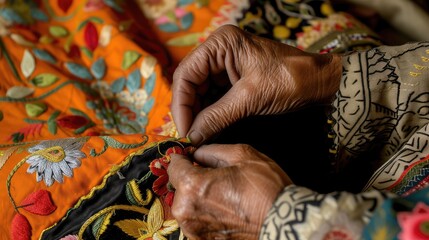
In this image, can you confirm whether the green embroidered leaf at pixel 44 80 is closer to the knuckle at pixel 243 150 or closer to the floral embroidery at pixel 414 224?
the knuckle at pixel 243 150

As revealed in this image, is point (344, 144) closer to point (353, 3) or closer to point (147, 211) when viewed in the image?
point (147, 211)

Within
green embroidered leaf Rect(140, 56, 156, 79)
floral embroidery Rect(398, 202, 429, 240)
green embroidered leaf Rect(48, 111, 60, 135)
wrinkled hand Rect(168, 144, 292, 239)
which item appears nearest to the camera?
floral embroidery Rect(398, 202, 429, 240)

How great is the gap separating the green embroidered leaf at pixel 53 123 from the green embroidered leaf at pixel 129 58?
0.18 metres

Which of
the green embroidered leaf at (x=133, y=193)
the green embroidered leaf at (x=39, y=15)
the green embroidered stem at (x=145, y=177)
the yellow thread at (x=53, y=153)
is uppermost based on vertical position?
the green embroidered leaf at (x=39, y=15)

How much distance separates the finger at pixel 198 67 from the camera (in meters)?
0.78

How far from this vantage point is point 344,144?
2.66 ft

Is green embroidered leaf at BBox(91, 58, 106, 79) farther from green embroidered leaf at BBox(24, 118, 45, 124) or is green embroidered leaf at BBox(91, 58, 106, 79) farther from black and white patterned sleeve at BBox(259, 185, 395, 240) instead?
black and white patterned sleeve at BBox(259, 185, 395, 240)

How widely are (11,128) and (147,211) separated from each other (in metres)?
0.36

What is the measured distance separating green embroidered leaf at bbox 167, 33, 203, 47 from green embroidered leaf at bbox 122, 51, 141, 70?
15 cm

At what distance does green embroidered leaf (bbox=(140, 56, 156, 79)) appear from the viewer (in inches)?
38.7

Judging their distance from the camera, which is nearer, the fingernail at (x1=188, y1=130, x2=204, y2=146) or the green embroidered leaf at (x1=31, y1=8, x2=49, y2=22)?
the fingernail at (x1=188, y1=130, x2=204, y2=146)

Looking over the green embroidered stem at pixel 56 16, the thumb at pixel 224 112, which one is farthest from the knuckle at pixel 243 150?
the green embroidered stem at pixel 56 16

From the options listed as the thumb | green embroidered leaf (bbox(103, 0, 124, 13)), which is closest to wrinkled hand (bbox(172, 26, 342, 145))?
the thumb

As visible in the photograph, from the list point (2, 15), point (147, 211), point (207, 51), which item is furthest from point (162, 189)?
point (2, 15)
